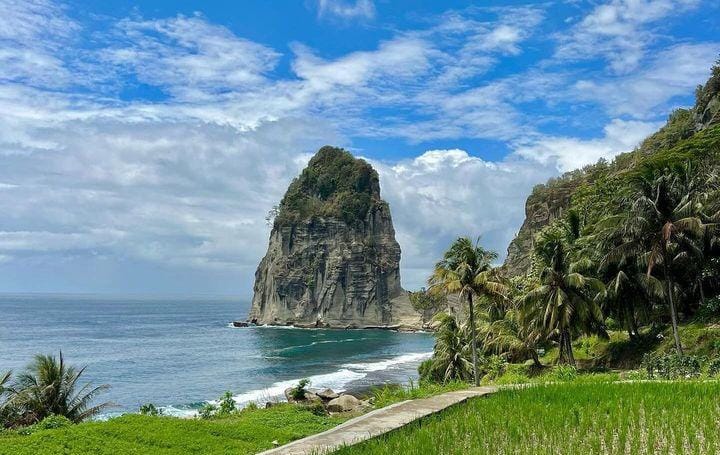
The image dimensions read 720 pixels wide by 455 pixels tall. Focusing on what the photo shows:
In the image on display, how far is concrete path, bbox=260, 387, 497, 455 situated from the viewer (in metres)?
7.84

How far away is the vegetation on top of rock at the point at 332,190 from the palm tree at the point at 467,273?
106m

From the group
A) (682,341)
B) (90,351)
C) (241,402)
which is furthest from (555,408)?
(90,351)

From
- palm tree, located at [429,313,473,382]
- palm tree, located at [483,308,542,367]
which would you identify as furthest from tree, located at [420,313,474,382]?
palm tree, located at [483,308,542,367]

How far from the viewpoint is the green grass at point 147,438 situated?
10.2 m

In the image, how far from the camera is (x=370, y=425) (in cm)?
949

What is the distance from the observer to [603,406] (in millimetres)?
9664

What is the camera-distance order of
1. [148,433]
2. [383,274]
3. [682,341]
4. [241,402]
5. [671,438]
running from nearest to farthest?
[671,438] → [148,433] → [682,341] → [241,402] → [383,274]

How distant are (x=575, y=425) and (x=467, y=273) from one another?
13.0m

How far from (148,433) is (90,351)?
2314 inches

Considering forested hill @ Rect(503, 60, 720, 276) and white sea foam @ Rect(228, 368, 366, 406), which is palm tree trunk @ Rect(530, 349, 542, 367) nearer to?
forested hill @ Rect(503, 60, 720, 276)

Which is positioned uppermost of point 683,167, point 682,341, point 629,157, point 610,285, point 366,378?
point 629,157

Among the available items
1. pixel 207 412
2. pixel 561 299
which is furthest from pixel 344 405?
pixel 561 299

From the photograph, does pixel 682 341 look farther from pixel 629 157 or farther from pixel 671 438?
pixel 629 157

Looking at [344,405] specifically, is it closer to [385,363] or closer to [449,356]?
[449,356]
